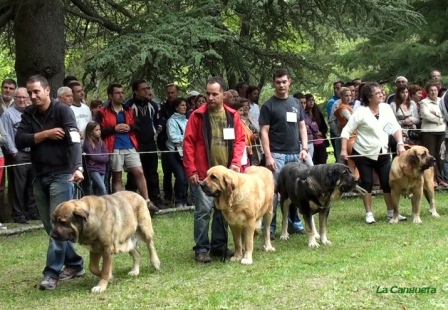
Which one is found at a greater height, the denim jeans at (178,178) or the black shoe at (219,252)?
the denim jeans at (178,178)

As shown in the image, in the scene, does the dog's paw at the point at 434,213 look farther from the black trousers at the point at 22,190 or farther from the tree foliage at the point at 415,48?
the tree foliage at the point at 415,48

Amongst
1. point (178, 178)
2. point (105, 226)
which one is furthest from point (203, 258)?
point (178, 178)

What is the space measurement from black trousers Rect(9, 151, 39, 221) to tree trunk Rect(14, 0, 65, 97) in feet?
6.11

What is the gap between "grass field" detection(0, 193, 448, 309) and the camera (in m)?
5.13

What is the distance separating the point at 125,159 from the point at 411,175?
4.44 meters

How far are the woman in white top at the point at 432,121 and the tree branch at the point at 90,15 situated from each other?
622cm

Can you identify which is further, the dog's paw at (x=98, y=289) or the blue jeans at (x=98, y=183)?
the blue jeans at (x=98, y=183)

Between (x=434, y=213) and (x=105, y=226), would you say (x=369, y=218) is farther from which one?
(x=105, y=226)

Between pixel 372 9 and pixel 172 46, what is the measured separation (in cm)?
405

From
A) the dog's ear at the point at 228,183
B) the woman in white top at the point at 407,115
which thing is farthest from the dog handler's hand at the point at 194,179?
the woman in white top at the point at 407,115

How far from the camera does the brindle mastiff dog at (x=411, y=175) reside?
28.5 feet

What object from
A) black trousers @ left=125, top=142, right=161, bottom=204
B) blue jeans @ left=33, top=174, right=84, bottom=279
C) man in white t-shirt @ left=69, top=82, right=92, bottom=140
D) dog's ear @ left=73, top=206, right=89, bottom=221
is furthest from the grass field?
black trousers @ left=125, top=142, right=161, bottom=204

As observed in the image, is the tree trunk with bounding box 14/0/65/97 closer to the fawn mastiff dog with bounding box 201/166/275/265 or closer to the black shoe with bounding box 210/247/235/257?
the black shoe with bounding box 210/247/235/257

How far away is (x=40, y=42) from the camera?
11.5m
